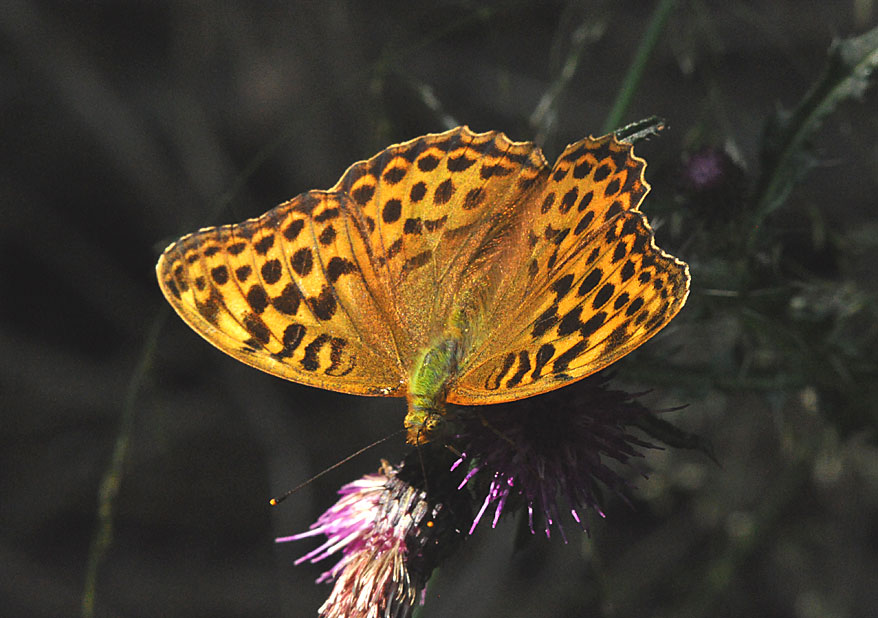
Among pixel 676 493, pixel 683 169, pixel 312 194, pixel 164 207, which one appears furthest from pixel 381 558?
pixel 164 207

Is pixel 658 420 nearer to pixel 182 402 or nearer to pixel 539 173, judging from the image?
pixel 539 173

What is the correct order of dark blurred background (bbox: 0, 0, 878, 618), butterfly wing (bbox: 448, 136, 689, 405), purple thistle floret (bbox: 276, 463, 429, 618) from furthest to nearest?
dark blurred background (bbox: 0, 0, 878, 618), purple thistle floret (bbox: 276, 463, 429, 618), butterfly wing (bbox: 448, 136, 689, 405)

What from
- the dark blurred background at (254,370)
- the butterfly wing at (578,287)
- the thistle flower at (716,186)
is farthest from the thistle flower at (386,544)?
the dark blurred background at (254,370)

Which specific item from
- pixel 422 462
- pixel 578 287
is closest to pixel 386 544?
pixel 422 462

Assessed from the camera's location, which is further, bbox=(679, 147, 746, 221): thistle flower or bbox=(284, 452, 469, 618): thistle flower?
bbox=(679, 147, 746, 221): thistle flower

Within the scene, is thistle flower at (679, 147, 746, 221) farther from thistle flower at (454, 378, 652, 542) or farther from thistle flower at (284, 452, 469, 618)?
thistle flower at (284, 452, 469, 618)

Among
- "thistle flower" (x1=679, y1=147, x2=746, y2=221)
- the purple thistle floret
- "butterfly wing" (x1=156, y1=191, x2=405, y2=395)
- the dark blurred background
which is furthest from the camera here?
the dark blurred background

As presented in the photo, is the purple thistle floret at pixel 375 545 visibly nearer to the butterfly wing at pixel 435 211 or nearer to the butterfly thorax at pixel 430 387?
the butterfly thorax at pixel 430 387

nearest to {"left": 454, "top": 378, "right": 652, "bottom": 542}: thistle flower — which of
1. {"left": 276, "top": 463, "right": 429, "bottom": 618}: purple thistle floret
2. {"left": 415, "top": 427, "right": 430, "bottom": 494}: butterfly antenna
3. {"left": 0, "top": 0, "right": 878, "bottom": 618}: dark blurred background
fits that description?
{"left": 415, "top": 427, "right": 430, "bottom": 494}: butterfly antenna
